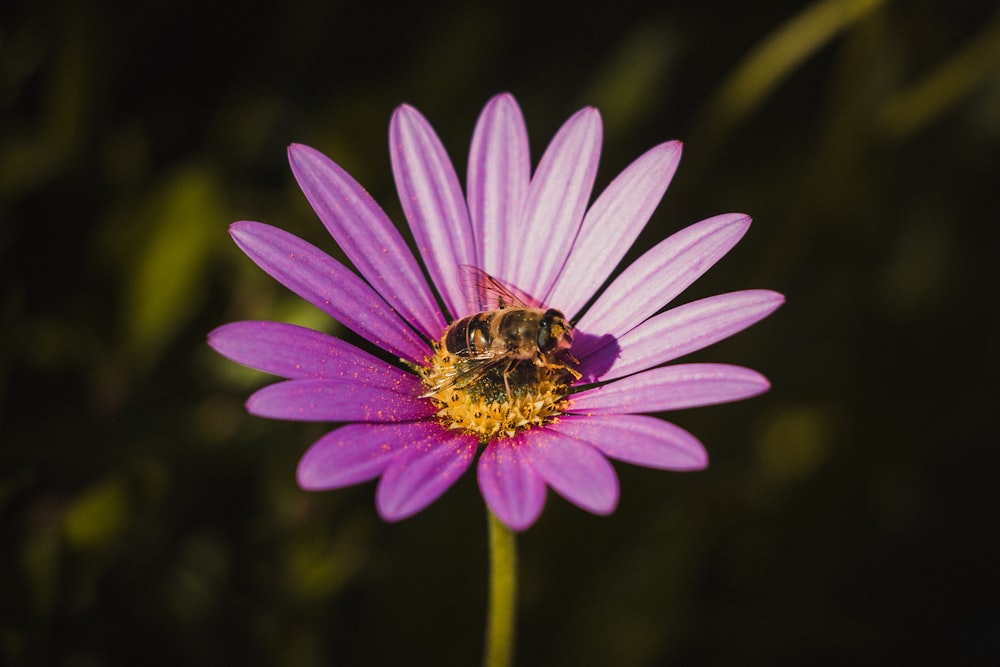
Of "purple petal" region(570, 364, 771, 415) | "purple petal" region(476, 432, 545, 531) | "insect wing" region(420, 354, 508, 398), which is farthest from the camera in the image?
"insect wing" region(420, 354, 508, 398)

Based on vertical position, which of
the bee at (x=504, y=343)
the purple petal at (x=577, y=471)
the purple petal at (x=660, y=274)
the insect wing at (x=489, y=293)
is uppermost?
the insect wing at (x=489, y=293)

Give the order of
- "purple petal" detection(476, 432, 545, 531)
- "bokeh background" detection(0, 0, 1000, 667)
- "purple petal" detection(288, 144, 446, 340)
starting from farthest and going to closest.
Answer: "bokeh background" detection(0, 0, 1000, 667) → "purple petal" detection(288, 144, 446, 340) → "purple petal" detection(476, 432, 545, 531)

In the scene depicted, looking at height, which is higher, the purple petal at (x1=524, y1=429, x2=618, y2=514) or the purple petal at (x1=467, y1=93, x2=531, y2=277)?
the purple petal at (x1=467, y1=93, x2=531, y2=277)

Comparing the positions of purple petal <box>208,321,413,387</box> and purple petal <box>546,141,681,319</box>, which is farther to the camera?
purple petal <box>546,141,681,319</box>

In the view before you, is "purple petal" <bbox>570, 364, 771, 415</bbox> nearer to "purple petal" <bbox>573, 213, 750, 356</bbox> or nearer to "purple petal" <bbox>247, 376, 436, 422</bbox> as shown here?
"purple petal" <bbox>573, 213, 750, 356</bbox>

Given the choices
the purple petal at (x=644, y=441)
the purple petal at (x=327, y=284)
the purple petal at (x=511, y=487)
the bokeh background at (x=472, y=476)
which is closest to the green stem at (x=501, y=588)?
the purple petal at (x=511, y=487)

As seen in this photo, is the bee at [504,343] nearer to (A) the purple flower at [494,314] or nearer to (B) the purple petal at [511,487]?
(A) the purple flower at [494,314]

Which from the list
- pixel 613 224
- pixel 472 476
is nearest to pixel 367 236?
pixel 613 224

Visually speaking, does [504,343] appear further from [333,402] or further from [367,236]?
[333,402]

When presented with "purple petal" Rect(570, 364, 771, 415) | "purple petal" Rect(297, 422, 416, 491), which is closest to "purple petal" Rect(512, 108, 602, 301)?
"purple petal" Rect(570, 364, 771, 415)
